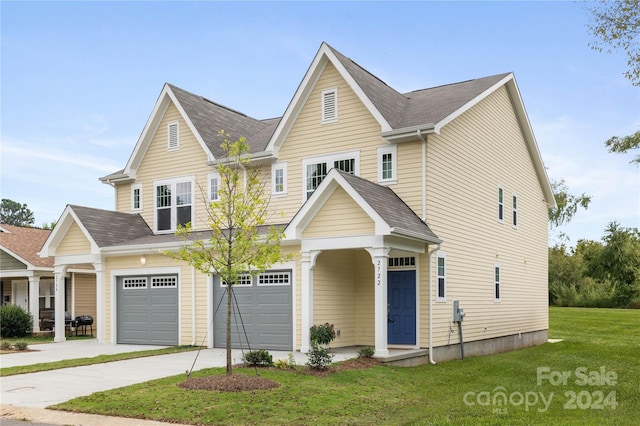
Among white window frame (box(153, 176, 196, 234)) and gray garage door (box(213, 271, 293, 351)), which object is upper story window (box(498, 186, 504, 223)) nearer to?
gray garage door (box(213, 271, 293, 351))

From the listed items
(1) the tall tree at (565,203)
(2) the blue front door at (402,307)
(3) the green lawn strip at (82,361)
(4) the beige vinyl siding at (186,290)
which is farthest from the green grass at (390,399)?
(1) the tall tree at (565,203)

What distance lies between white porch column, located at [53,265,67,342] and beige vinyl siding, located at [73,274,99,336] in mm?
6243

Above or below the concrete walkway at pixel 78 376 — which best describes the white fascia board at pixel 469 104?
above

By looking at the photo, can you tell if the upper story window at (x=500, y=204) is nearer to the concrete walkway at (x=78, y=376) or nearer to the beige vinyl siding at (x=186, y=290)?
the concrete walkway at (x=78, y=376)

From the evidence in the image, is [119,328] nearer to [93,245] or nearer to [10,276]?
[93,245]

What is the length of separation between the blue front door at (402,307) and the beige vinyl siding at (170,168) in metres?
7.47

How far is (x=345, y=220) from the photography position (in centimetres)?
1698

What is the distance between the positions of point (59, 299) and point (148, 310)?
3.82 metres

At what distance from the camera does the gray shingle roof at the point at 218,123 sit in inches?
915

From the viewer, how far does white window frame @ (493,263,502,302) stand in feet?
76.2

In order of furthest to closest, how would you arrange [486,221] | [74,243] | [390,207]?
1. [74,243]
2. [486,221]
3. [390,207]

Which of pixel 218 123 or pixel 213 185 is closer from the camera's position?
pixel 213 185

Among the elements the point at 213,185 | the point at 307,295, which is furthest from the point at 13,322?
the point at 307,295

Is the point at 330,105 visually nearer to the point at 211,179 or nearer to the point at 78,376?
the point at 211,179
